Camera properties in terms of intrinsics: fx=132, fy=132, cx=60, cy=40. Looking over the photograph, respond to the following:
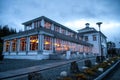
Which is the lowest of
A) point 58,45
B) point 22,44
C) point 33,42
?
point 58,45

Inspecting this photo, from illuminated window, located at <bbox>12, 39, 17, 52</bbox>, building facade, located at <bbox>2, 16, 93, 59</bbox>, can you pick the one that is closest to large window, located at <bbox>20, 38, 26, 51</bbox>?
building facade, located at <bbox>2, 16, 93, 59</bbox>

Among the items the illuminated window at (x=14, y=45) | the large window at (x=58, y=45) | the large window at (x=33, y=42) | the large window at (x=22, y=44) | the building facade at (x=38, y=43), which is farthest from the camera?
the illuminated window at (x=14, y=45)

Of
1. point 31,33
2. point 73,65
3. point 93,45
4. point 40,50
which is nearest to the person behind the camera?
point 73,65

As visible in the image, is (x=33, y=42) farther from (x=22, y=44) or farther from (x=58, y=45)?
(x=58, y=45)

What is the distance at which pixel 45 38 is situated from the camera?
82.4 ft

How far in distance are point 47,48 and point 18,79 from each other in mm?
17287

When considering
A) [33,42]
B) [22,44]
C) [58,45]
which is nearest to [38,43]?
[33,42]

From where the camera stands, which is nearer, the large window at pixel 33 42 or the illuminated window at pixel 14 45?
the large window at pixel 33 42

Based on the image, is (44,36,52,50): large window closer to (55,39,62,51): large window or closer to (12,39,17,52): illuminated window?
(55,39,62,51): large window

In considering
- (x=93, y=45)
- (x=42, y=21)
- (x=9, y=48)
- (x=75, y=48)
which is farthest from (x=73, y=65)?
(x=93, y=45)

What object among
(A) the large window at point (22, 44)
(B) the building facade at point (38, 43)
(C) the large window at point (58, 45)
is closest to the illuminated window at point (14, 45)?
(B) the building facade at point (38, 43)

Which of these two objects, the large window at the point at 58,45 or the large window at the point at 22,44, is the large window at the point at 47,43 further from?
the large window at the point at 22,44

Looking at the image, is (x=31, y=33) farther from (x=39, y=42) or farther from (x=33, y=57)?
(x=33, y=57)

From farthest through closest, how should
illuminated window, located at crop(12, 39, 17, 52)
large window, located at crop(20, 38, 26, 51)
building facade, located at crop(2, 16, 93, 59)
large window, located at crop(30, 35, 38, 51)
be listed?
illuminated window, located at crop(12, 39, 17, 52)
large window, located at crop(20, 38, 26, 51)
large window, located at crop(30, 35, 38, 51)
building facade, located at crop(2, 16, 93, 59)
